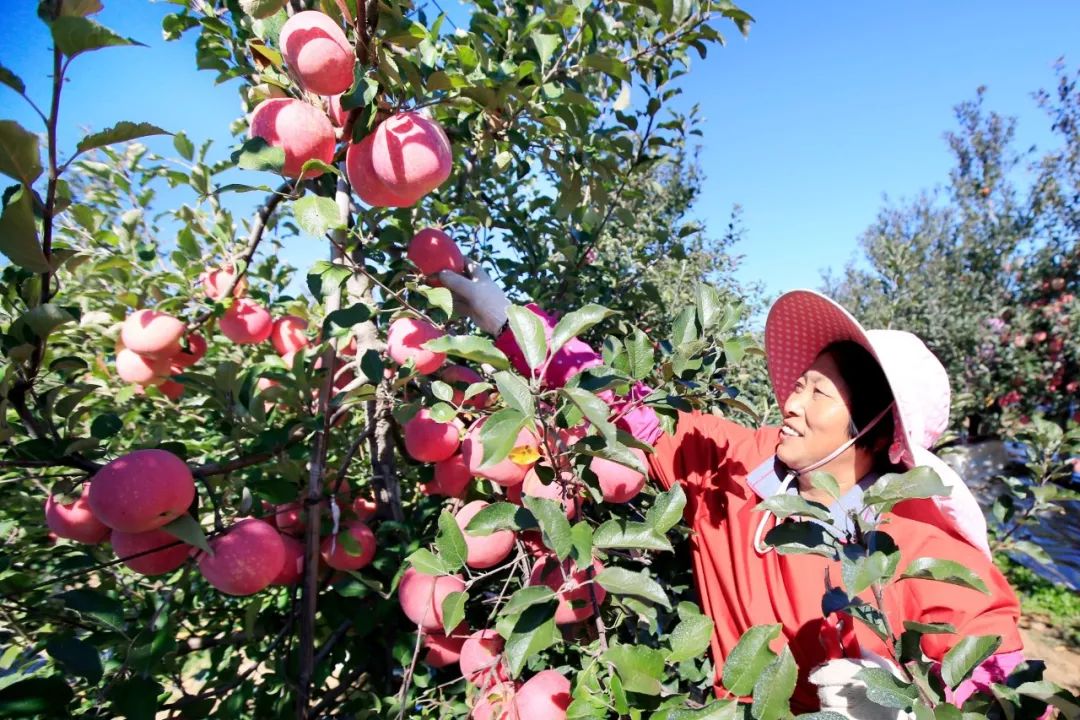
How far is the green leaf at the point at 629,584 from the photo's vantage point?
0.65 m

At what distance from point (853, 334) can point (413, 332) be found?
0.90 metres

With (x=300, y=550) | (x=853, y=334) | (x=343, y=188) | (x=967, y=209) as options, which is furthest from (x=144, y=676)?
(x=967, y=209)

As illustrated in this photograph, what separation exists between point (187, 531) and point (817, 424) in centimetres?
115

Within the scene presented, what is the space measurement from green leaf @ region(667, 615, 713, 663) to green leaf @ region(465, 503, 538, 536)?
0.23 meters

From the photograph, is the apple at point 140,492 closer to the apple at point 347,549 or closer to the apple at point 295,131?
the apple at point 347,549

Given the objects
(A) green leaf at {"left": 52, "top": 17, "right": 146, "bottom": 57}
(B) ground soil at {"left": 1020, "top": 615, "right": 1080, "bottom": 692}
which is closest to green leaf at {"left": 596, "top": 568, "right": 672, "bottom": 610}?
(A) green leaf at {"left": 52, "top": 17, "right": 146, "bottom": 57}

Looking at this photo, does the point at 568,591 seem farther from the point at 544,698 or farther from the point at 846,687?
the point at 846,687

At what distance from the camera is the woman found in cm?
94

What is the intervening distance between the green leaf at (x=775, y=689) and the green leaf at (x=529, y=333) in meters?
0.43

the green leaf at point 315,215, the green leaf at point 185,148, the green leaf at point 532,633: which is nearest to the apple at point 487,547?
the green leaf at point 532,633

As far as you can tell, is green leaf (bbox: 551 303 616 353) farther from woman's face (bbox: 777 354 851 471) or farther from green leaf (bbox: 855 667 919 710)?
woman's face (bbox: 777 354 851 471)

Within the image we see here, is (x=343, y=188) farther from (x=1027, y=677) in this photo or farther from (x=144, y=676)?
(x=1027, y=677)

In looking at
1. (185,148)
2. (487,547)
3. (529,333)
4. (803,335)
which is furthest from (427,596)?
(185,148)

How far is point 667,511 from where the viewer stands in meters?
0.76
